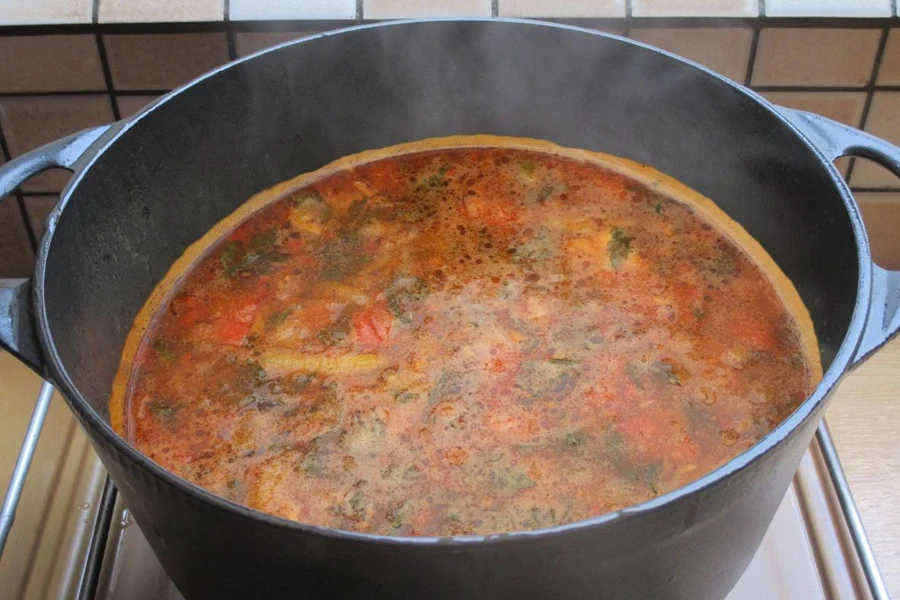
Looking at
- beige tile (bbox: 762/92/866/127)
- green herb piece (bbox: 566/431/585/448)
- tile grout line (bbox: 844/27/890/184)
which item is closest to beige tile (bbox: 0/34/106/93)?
green herb piece (bbox: 566/431/585/448)

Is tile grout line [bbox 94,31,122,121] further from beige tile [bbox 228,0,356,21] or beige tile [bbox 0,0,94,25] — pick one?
beige tile [bbox 228,0,356,21]

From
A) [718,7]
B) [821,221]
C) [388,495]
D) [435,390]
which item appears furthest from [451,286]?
[718,7]

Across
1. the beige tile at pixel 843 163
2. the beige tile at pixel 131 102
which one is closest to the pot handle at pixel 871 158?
the beige tile at pixel 843 163

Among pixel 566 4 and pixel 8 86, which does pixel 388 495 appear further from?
pixel 8 86

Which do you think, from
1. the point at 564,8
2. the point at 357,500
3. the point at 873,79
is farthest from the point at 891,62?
the point at 357,500

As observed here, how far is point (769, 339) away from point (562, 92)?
51cm

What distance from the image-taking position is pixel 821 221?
1.14m

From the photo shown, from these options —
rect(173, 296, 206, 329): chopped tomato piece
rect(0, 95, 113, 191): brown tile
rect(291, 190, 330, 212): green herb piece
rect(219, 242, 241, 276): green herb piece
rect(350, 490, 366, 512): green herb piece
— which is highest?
rect(0, 95, 113, 191): brown tile

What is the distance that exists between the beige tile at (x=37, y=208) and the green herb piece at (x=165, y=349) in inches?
24.0

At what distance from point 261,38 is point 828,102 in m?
0.98

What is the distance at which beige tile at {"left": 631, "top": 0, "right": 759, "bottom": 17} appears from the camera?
1453mm

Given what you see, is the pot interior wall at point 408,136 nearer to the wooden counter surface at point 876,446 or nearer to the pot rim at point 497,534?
the pot rim at point 497,534

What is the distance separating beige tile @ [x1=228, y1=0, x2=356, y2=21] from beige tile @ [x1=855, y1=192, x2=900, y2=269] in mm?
1019

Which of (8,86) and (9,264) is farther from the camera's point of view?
(9,264)
